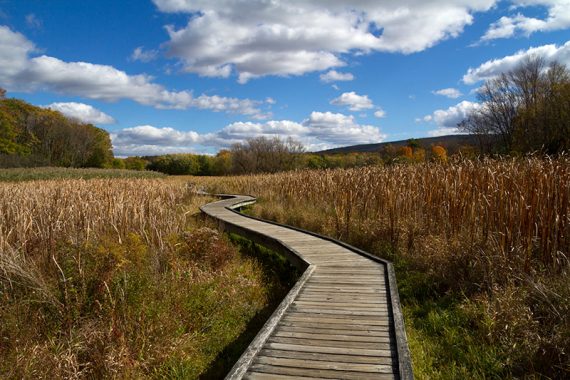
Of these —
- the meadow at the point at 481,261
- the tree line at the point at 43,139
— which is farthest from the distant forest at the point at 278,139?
the meadow at the point at 481,261

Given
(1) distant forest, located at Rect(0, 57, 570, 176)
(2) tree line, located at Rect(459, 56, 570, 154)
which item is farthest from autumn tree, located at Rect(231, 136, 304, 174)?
(2) tree line, located at Rect(459, 56, 570, 154)

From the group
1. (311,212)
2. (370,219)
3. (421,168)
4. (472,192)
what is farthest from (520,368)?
(311,212)

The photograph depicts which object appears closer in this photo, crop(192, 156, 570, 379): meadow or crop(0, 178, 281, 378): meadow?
crop(192, 156, 570, 379): meadow

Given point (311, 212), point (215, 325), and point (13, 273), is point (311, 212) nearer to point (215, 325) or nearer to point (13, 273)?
point (215, 325)

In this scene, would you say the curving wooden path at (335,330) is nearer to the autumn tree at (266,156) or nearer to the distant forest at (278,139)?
the distant forest at (278,139)

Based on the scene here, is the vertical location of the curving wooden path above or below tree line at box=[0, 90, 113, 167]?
below

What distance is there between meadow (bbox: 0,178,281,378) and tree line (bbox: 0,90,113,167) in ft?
142

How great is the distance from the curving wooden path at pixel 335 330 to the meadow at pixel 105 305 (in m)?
1.18

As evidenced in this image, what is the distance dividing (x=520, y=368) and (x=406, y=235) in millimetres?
4020

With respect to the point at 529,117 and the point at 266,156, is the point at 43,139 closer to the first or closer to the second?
the point at 266,156

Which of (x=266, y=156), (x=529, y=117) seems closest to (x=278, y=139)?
(x=266, y=156)

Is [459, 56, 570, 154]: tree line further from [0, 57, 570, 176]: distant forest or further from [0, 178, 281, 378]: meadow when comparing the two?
[0, 178, 281, 378]: meadow

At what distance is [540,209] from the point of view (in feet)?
17.1

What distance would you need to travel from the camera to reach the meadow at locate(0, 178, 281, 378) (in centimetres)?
420
